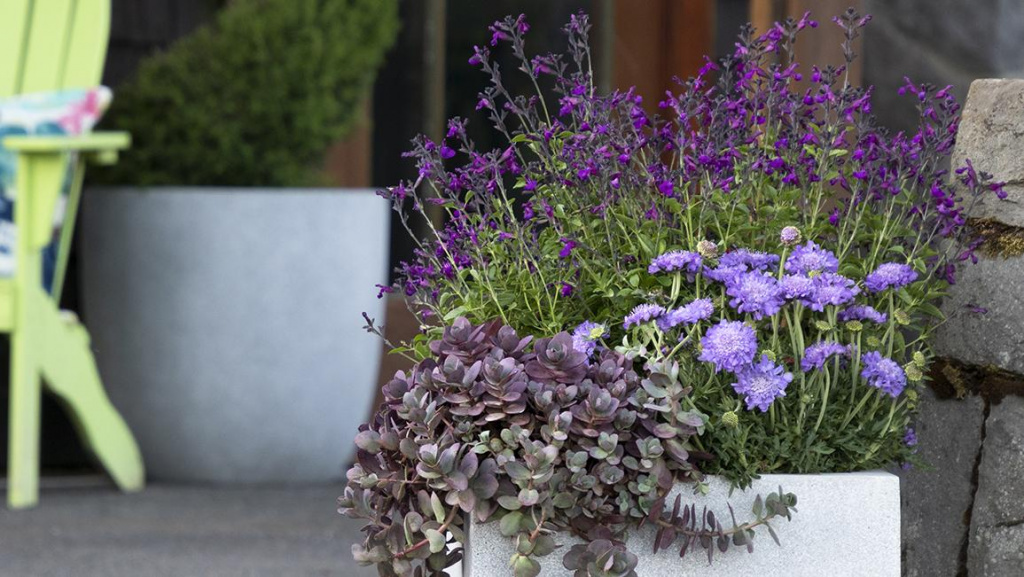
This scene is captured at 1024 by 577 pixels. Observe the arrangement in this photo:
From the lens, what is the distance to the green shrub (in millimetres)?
3594

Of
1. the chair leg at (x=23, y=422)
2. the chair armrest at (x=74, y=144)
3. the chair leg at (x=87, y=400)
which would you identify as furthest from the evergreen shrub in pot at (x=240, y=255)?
the chair leg at (x=23, y=422)

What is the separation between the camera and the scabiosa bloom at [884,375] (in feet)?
4.81

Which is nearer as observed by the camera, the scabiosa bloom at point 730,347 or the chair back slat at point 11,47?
the scabiosa bloom at point 730,347

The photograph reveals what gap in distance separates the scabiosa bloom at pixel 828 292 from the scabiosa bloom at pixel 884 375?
7 centimetres

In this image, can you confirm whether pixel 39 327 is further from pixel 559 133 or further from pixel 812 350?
pixel 812 350

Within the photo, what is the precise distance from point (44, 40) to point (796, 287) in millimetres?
2629

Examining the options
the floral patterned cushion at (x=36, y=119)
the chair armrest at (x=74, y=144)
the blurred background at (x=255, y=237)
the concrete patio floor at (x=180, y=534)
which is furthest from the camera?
the blurred background at (x=255, y=237)

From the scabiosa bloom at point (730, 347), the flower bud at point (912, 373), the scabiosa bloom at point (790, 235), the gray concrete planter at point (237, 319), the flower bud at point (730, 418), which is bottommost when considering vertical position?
the gray concrete planter at point (237, 319)

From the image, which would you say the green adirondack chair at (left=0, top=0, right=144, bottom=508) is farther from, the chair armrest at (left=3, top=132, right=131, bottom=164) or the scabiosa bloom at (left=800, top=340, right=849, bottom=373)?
the scabiosa bloom at (left=800, top=340, right=849, bottom=373)

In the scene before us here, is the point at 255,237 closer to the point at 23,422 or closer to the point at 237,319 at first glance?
the point at 237,319

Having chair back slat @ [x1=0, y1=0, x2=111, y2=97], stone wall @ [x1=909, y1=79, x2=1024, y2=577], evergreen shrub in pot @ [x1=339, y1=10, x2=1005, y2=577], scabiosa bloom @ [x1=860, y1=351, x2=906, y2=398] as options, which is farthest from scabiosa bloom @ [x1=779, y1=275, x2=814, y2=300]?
chair back slat @ [x1=0, y1=0, x2=111, y2=97]

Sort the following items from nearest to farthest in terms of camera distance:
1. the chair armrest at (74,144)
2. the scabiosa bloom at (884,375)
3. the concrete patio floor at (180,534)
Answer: the scabiosa bloom at (884,375)
the concrete patio floor at (180,534)
the chair armrest at (74,144)

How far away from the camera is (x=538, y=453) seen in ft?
4.43

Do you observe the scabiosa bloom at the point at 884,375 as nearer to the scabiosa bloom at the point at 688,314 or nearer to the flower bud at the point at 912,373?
the flower bud at the point at 912,373
